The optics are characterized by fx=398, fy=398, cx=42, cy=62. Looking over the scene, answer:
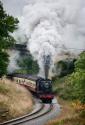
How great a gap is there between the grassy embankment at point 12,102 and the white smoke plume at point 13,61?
1874cm

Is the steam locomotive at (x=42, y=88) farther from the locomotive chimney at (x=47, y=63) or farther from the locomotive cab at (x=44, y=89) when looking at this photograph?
the locomotive chimney at (x=47, y=63)

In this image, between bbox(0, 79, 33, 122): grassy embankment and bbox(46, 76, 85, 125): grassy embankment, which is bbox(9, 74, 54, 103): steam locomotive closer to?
bbox(0, 79, 33, 122): grassy embankment

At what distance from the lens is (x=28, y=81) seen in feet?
171

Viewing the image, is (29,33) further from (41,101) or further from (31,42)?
(41,101)

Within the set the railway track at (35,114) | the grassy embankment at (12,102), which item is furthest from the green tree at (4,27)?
the grassy embankment at (12,102)

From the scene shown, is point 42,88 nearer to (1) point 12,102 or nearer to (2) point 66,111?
(2) point 66,111

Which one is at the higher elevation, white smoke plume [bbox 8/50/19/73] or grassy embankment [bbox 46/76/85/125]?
white smoke plume [bbox 8/50/19/73]

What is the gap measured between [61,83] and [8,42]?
119ft

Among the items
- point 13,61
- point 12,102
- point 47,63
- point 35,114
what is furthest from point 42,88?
point 13,61

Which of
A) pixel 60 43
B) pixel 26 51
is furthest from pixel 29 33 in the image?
pixel 60 43

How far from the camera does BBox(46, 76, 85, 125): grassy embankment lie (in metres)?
27.7

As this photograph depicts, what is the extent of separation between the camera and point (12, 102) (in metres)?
38.3

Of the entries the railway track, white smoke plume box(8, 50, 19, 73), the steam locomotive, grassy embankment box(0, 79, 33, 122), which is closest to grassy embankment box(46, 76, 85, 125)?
the railway track

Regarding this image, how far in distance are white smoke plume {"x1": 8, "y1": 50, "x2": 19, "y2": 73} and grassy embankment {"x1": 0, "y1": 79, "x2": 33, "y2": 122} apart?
18744 millimetres
